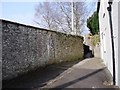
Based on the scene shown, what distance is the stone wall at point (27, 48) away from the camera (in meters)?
10.1

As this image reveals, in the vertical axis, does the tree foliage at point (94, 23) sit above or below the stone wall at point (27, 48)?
above

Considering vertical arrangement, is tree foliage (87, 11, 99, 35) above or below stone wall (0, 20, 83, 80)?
above

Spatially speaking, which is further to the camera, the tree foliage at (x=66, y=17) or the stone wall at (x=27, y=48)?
the tree foliage at (x=66, y=17)

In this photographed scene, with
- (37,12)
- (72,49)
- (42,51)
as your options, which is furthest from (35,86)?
(37,12)

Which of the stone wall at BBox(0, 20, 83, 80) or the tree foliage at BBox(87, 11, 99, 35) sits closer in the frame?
the stone wall at BBox(0, 20, 83, 80)

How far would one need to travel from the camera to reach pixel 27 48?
12.5 m

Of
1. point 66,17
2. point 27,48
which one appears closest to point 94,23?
point 66,17

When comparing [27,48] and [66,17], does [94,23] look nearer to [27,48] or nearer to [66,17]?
[66,17]

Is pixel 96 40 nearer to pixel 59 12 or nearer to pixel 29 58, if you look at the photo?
pixel 59 12

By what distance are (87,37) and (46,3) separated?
28.8ft

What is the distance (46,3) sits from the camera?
3872 cm

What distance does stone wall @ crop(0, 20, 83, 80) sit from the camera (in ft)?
33.2

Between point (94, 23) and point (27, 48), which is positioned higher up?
point (94, 23)

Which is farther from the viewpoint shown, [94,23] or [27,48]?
[94,23]
